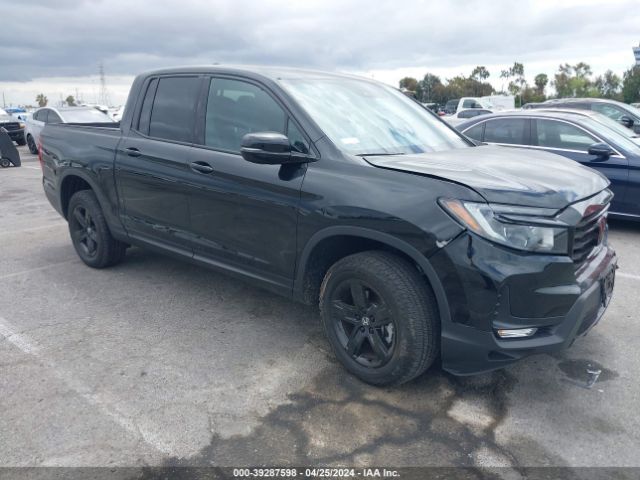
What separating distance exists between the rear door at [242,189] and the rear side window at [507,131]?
4852 mm

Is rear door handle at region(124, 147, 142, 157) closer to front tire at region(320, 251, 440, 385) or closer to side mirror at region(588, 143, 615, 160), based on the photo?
front tire at region(320, 251, 440, 385)

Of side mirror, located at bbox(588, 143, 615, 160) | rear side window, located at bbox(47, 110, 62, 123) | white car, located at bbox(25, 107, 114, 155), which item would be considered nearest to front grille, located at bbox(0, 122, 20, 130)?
white car, located at bbox(25, 107, 114, 155)

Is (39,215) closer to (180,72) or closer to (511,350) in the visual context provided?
(180,72)

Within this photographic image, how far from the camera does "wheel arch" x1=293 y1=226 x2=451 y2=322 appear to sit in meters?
2.80

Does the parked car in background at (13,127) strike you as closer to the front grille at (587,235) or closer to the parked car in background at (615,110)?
the parked car in background at (615,110)

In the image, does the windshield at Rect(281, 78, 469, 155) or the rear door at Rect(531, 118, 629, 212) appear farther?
the rear door at Rect(531, 118, 629, 212)

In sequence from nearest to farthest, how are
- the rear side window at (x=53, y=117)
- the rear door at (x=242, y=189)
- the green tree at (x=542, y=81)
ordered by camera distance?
the rear door at (x=242, y=189) < the rear side window at (x=53, y=117) < the green tree at (x=542, y=81)

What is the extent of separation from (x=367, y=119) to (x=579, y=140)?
14.6 feet

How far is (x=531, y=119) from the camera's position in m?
7.36

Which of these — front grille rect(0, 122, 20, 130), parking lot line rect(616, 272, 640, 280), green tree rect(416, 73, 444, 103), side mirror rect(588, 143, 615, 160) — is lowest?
parking lot line rect(616, 272, 640, 280)

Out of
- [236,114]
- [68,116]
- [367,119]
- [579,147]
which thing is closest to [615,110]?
[579,147]

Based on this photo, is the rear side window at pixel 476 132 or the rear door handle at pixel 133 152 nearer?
the rear door handle at pixel 133 152

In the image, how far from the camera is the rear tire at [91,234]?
505 centimetres

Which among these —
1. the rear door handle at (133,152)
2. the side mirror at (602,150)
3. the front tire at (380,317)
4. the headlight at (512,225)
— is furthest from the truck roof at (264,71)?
the side mirror at (602,150)
